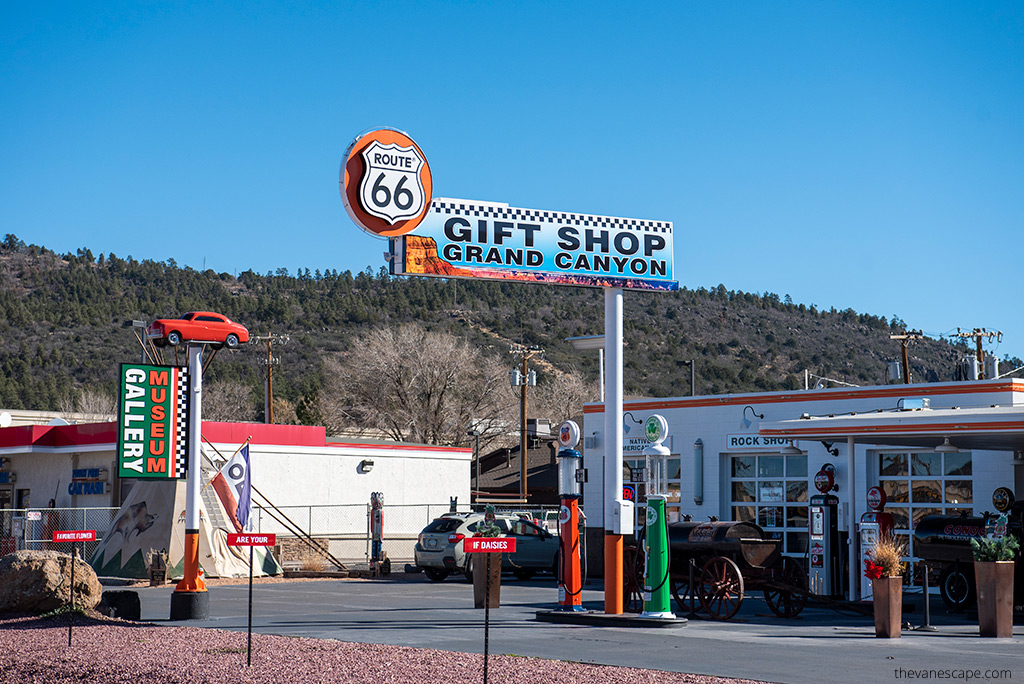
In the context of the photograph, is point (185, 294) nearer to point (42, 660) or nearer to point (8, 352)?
point (8, 352)

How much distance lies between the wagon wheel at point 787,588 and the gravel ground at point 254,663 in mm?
7220

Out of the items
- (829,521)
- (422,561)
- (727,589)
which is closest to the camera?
(727,589)

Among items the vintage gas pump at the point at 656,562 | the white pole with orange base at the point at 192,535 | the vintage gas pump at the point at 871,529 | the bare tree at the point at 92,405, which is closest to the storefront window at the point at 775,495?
the vintage gas pump at the point at 871,529

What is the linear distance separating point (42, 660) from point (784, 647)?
870 cm

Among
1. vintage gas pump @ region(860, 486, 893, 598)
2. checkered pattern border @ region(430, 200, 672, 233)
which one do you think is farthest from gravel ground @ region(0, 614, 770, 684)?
vintage gas pump @ region(860, 486, 893, 598)

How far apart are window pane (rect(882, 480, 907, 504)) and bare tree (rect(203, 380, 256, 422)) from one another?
51.5 meters

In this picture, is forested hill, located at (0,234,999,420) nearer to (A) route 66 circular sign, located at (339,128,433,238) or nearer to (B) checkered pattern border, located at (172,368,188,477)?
(B) checkered pattern border, located at (172,368,188,477)

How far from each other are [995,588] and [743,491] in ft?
39.9

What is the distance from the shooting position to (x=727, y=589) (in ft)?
61.9

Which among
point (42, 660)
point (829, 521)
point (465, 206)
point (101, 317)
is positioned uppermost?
point (101, 317)

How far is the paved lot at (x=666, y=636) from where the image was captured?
12.8 m

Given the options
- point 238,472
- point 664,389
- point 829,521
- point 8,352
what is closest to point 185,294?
point 8,352

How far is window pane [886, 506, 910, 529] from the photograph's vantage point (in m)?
25.3

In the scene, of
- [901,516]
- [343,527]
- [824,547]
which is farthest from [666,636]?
[343,527]
